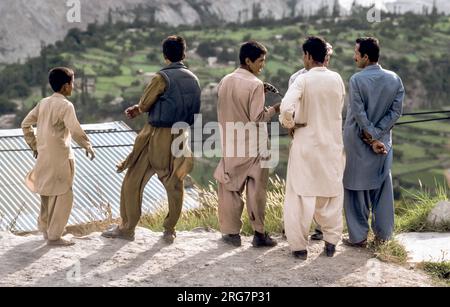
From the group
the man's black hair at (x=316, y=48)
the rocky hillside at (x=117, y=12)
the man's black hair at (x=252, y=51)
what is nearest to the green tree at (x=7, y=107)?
the rocky hillside at (x=117, y=12)

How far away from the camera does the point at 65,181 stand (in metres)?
5.10

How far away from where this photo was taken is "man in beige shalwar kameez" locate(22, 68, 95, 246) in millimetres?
5043

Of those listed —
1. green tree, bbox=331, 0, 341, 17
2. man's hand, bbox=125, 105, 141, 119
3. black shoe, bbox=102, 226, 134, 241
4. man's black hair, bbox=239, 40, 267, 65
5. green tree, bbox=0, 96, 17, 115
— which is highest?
man's black hair, bbox=239, 40, 267, 65

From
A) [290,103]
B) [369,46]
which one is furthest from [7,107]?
[290,103]

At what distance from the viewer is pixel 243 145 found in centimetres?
516

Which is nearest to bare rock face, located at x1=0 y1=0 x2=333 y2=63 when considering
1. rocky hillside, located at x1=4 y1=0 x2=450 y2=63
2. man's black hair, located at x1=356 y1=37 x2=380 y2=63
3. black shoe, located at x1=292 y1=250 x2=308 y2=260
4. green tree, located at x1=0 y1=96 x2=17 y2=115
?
rocky hillside, located at x1=4 y1=0 x2=450 y2=63

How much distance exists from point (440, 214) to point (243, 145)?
220cm

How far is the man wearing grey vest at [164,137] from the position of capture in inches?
200

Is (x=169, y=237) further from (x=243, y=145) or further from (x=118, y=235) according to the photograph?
(x=243, y=145)

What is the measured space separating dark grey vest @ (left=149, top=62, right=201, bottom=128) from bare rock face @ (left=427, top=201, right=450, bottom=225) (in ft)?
8.24

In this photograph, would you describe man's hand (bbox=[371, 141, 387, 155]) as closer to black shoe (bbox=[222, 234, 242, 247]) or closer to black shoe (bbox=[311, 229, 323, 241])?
black shoe (bbox=[311, 229, 323, 241])

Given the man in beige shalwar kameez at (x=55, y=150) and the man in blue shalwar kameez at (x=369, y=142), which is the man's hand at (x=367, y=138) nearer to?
the man in blue shalwar kameez at (x=369, y=142)

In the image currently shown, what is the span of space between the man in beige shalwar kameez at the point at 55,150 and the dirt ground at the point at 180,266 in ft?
0.80

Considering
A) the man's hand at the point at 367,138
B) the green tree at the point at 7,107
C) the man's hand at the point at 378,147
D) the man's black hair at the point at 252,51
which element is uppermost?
the man's black hair at the point at 252,51
